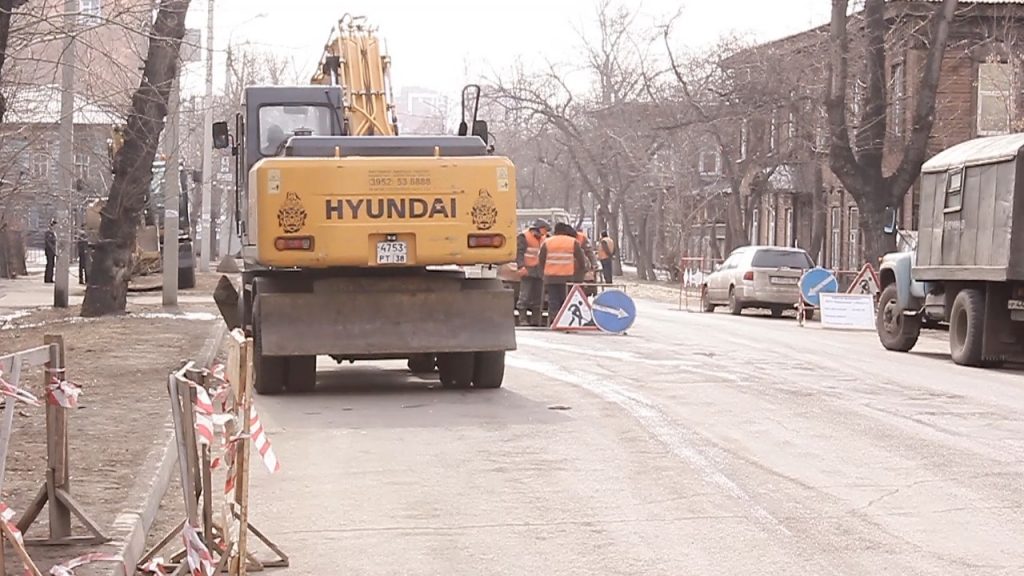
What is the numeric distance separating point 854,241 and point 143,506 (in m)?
43.6

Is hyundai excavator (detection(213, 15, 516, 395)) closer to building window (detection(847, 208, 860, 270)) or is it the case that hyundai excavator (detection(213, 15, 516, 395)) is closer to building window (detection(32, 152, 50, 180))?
building window (detection(32, 152, 50, 180))

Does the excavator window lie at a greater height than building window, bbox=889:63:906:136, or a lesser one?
lesser

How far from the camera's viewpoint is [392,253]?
14555 mm

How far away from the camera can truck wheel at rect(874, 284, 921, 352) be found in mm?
22016

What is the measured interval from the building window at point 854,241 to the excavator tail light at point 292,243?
36.9 meters

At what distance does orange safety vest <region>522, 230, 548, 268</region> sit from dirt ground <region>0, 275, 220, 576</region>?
17.2 feet

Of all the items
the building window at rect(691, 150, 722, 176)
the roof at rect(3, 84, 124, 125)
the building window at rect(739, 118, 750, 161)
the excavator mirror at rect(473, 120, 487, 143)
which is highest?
the building window at rect(739, 118, 750, 161)

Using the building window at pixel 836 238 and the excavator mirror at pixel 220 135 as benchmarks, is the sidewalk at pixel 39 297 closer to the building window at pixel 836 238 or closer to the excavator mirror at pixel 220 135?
the excavator mirror at pixel 220 135

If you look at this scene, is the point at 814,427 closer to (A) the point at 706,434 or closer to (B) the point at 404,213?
(A) the point at 706,434

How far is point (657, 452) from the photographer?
1118cm

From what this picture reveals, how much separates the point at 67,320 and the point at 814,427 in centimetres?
1618

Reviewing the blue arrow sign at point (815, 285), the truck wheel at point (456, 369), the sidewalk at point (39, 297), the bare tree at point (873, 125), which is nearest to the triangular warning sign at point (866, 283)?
the blue arrow sign at point (815, 285)

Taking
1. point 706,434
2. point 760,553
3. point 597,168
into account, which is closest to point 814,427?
point 706,434

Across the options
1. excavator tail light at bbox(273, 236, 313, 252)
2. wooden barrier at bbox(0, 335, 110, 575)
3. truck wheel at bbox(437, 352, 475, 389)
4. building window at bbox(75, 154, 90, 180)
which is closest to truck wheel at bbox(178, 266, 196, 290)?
building window at bbox(75, 154, 90, 180)
